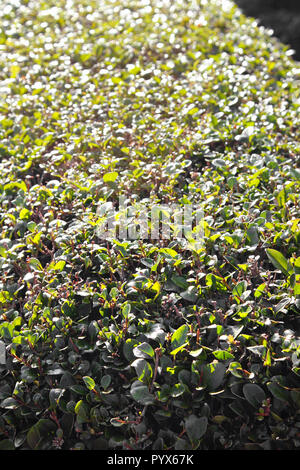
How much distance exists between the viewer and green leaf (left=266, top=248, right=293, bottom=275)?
2.08 m

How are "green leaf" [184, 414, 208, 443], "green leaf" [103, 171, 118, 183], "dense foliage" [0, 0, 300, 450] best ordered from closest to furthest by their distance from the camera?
"green leaf" [184, 414, 208, 443], "dense foliage" [0, 0, 300, 450], "green leaf" [103, 171, 118, 183]

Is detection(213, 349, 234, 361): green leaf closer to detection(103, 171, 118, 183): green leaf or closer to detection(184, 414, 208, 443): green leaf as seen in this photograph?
detection(184, 414, 208, 443): green leaf

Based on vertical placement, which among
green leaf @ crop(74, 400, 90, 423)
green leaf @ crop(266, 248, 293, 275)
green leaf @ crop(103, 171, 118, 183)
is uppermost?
green leaf @ crop(103, 171, 118, 183)

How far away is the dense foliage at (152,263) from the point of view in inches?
67.4

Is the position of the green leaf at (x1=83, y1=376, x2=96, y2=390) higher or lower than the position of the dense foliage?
lower

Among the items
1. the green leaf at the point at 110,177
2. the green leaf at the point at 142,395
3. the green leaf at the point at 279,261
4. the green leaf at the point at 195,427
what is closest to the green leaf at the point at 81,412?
the green leaf at the point at 142,395

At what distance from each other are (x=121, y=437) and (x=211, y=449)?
1.02 feet

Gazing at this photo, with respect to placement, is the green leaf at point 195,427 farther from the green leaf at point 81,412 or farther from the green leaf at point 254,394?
the green leaf at point 81,412

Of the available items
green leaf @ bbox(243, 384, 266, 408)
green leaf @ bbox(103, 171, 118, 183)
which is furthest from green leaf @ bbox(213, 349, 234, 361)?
green leaf @ bbox(103, 171, 118, 183)

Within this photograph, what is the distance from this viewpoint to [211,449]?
5.37ft

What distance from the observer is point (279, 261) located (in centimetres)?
210

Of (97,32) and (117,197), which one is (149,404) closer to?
(117,197)

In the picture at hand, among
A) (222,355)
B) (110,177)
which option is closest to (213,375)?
(222,355)
